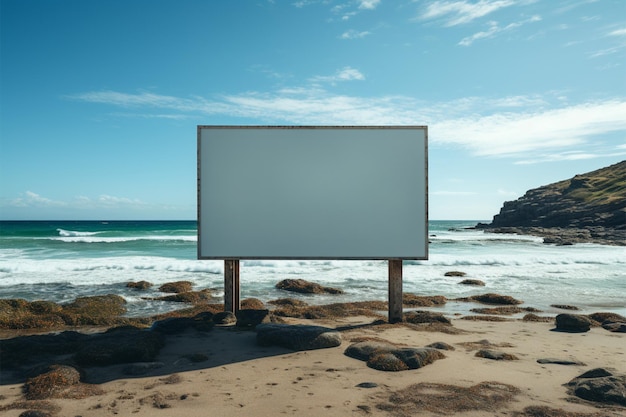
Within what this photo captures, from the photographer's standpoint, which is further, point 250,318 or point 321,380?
point 250,318

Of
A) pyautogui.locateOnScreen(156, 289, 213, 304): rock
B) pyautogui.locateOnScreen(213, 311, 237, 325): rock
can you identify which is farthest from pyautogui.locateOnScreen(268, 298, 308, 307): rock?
pyautogui.locateOnScreen(213, 311, 237, 325): rock

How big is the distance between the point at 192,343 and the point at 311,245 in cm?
437

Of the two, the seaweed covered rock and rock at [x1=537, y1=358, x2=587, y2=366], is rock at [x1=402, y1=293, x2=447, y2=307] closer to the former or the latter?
rock at [x1=537, y1=358, x2=587, y2=366]

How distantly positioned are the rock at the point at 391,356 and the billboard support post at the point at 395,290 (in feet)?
11.4

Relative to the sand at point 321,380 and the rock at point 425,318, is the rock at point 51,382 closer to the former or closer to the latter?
the sand at point 321,380

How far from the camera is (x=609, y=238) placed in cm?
6366

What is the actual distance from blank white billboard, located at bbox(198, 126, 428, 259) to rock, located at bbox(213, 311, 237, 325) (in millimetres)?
2281

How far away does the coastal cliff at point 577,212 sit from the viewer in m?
72.3

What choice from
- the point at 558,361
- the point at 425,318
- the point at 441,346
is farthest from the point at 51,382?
the point at 558,361

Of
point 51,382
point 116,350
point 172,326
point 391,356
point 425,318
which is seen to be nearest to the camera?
point 51,382

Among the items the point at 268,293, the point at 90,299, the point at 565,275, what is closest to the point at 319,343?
the point at 268,293

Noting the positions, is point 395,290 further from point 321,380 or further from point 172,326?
point 172,326

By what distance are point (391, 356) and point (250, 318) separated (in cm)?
541

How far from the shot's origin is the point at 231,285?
1445 centimetres
